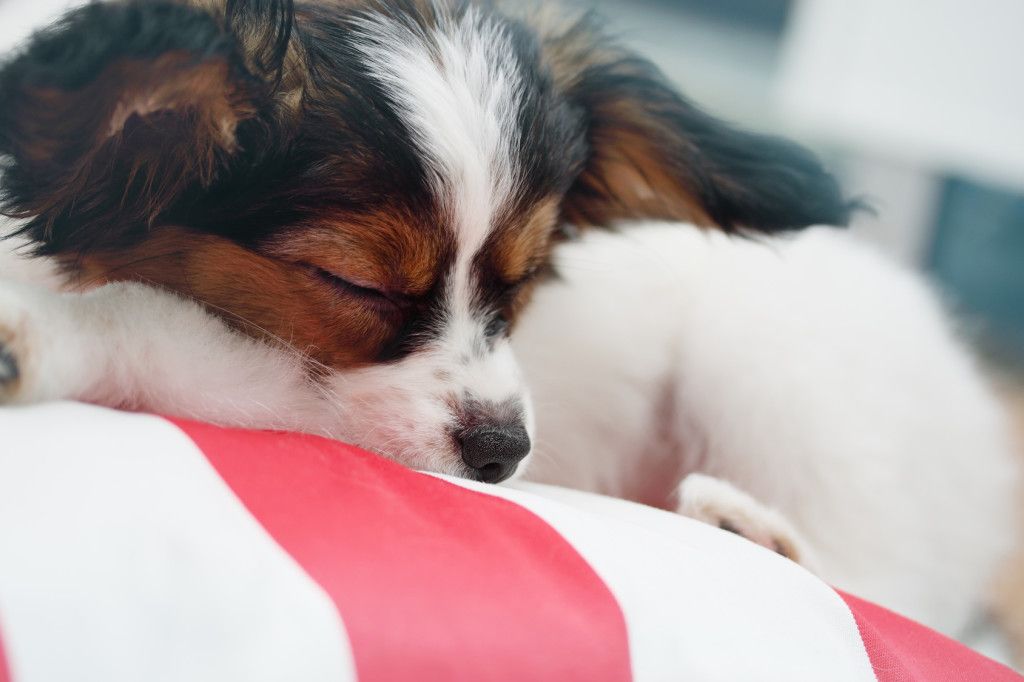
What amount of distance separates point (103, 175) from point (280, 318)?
0.23m

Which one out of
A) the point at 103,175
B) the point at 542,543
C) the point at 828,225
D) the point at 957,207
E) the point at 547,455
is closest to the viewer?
the point at 542,543

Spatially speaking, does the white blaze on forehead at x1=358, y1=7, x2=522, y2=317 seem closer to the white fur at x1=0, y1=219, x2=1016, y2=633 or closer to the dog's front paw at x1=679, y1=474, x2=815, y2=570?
the white fur at x1=0, y1=219, x2=1016, y2=633

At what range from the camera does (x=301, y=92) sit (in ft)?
3.24

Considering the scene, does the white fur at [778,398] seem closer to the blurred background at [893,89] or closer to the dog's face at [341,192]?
the dog's face at [341,192]

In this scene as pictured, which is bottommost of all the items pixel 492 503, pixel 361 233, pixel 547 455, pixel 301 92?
pixel 547 455

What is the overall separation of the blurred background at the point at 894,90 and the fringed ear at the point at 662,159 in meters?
1.11

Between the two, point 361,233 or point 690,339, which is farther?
point 690,339

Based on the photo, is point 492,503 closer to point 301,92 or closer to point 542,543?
point 542,543

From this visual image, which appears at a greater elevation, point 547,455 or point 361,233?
point 361,233

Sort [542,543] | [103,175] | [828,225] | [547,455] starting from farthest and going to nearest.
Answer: [547,455] < [828,225] < [103,175] < [542,543]

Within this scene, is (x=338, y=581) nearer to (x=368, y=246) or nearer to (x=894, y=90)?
(x=368, y=246)

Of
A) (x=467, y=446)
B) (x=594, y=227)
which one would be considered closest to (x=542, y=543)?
(x=467, y=446)

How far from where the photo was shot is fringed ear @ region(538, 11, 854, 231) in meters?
1.25

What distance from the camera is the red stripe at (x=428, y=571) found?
23.0 inches
